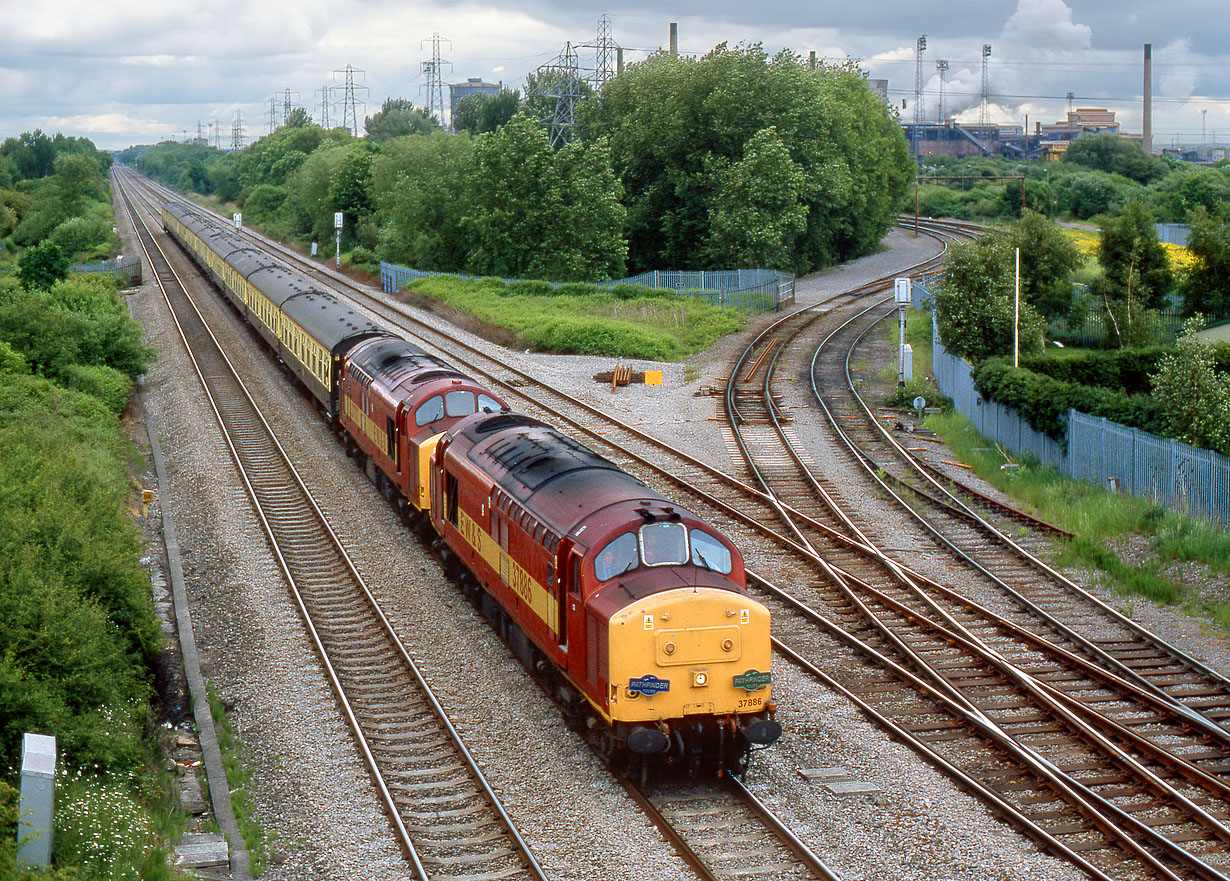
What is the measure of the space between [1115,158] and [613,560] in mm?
115761

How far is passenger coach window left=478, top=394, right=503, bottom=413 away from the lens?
23047 mm

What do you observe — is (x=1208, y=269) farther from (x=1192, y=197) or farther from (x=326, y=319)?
(x=1192, y=197)

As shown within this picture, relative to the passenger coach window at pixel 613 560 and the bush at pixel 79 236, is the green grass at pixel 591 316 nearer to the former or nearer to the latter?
the passenger coach window at pixel 613 560

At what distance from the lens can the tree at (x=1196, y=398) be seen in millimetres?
23562

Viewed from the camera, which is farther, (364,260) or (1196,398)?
(364,260)

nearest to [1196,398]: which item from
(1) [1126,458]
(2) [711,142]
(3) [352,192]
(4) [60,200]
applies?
(1) [1126,458]

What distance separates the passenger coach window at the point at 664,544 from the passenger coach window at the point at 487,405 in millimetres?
9765

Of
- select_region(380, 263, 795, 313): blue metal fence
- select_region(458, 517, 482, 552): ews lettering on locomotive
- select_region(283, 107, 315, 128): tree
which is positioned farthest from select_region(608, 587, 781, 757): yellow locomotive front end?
select_region(283, 107, 315, 128): tree

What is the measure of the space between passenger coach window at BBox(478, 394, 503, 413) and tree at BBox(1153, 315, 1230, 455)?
45.1 ft

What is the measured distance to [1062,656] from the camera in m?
17.6

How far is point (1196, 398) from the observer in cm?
2384

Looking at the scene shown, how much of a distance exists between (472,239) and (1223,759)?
Result: 52482 mm

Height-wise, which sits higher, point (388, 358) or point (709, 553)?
point (388, 358)

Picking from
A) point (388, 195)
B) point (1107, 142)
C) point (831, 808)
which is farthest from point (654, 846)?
point (1107, 142)
